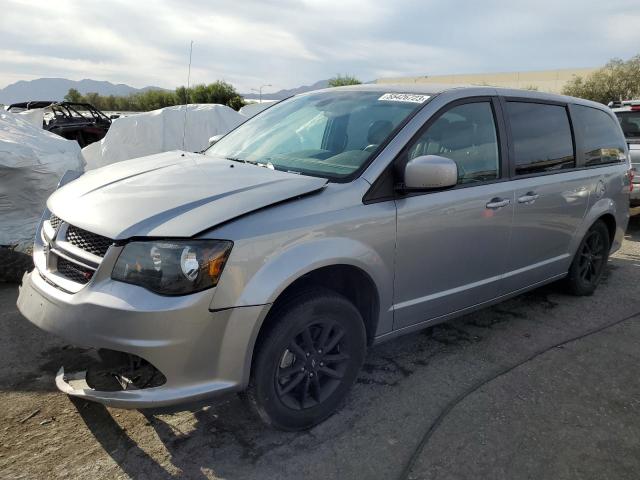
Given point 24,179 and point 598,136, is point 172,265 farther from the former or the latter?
point 24,179

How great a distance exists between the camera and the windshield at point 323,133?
3.03 meters

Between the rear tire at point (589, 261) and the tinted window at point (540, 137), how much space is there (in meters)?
0.86

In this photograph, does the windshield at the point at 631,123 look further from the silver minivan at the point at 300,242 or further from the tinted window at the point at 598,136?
the silver minivan at the point at 300,242

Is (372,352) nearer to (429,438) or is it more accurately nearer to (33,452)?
(429,438)

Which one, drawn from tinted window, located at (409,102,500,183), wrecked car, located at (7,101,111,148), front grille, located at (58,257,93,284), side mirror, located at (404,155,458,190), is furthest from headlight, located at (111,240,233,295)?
wrecked car, located at (7,101,111,148)

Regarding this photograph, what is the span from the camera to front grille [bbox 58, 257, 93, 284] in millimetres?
2363

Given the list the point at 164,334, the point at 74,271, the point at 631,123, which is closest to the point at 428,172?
the point at 164,334

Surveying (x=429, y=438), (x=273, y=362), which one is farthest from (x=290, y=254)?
(x=429, y=438)

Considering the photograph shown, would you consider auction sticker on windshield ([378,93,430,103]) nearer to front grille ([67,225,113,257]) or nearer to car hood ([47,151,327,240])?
car hood ([47,151,327,240])

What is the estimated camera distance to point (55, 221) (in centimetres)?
279

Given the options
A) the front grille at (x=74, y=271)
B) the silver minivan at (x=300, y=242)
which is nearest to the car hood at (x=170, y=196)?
the silver minivan at (x=300, y=242)

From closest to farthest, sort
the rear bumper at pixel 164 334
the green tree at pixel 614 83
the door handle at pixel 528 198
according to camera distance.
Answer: the rear bumper at pixel 164 334, the door handle at pixel 528 198, the green tree at pixel 614 83

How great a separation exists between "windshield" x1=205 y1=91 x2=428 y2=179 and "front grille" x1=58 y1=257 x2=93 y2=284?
3.94 feet

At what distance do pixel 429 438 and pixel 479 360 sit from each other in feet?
3.43
